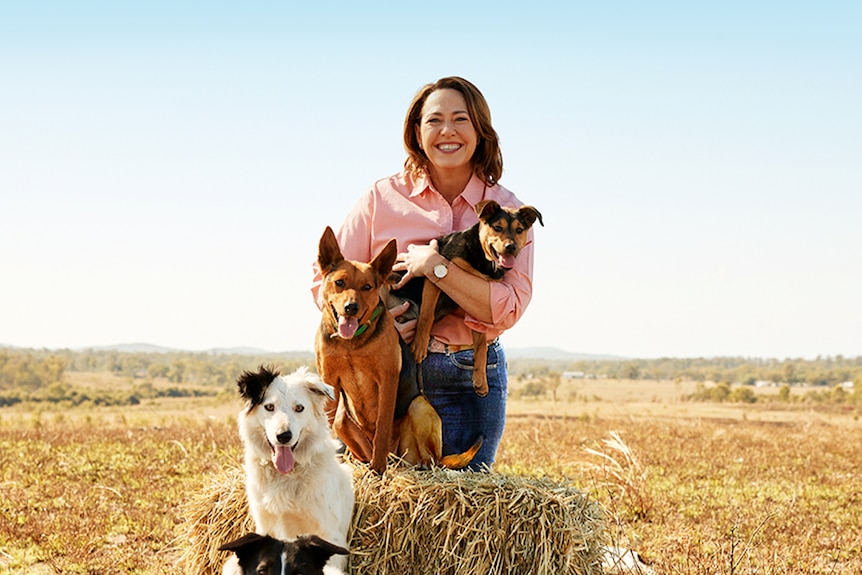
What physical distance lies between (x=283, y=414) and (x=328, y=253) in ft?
3.51

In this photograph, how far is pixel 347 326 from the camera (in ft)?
14.8

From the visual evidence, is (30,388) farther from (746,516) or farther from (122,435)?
(746,516)

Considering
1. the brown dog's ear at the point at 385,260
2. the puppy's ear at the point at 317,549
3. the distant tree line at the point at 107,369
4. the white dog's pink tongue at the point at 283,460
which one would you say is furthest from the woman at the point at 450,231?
the distant tree line at the point at 107,369

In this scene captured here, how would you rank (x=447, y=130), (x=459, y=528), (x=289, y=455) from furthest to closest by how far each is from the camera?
(x=447, y=130), (x=459, y=528), (x=289, y=455)

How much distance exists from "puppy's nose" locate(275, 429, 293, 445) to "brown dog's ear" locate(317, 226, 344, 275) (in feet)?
3.47

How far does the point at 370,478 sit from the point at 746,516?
631cm

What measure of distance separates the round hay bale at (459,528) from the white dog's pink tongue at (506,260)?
1.38 meters

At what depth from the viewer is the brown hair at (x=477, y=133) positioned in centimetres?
543

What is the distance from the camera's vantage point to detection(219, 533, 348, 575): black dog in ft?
12.6

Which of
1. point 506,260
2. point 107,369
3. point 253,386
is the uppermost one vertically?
point 506,260

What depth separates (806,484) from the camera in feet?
39.3

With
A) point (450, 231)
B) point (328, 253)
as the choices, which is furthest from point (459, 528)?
point (450, 231)

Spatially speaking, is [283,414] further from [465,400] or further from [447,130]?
[447,130]

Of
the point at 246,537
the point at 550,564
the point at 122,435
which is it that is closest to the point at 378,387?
the point at 246,537
